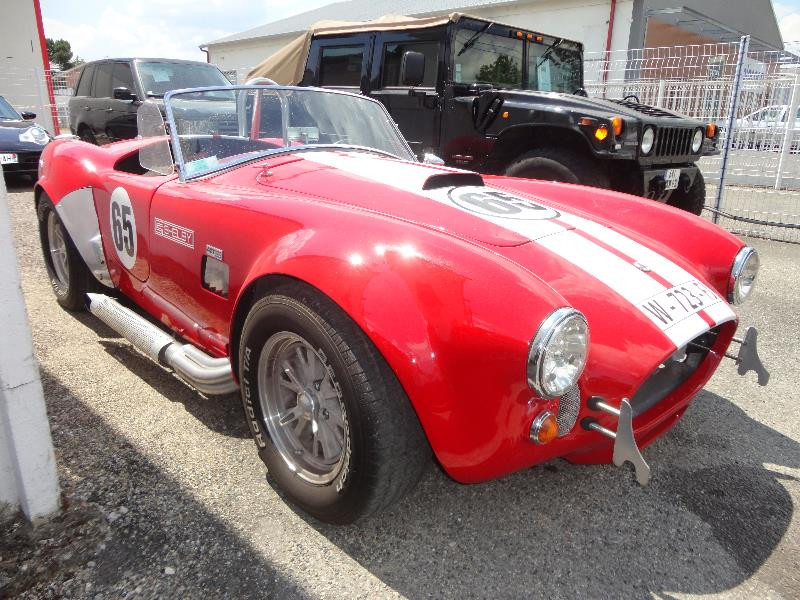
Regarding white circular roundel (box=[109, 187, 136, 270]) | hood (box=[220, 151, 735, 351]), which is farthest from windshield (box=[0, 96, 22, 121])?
hood (box=[220, 151, 735, 351])

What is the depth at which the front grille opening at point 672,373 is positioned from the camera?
1963 mm

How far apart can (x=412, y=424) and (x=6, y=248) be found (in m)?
1.22

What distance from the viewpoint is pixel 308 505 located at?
1878 millimetres

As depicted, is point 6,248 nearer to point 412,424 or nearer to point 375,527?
point 412,424

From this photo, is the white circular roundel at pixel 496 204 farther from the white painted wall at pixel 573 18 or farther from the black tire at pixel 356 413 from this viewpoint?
the white painted wall at pixel 573 18

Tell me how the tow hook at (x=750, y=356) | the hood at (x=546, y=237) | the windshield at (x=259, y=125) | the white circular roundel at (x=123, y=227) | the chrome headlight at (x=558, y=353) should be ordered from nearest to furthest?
the chrome headlight at (x=558, y=353) → the hood at (x=546, y=237) → the tow hook at (x=750, y=356) → the windshield at (x=259, y=125) → the white circular roundel at (x=123, y=227)

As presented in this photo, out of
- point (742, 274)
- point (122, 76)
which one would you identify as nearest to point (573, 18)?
point (122, 76)

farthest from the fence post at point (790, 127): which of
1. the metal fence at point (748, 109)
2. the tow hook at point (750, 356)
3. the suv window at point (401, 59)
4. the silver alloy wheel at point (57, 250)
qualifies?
the silver alloy wheel at point (57, 250)

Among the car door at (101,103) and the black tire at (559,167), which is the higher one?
the car door at (101,103)

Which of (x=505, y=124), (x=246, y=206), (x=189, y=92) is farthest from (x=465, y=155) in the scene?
(x=246, y=206)

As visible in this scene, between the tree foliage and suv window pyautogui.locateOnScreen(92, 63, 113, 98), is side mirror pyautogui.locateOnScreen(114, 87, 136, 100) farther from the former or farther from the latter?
the tree foliage

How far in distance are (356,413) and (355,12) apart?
70.4 feet

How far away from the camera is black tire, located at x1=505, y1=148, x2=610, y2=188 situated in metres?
4.80

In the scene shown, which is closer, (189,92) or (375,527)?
(375,527)
